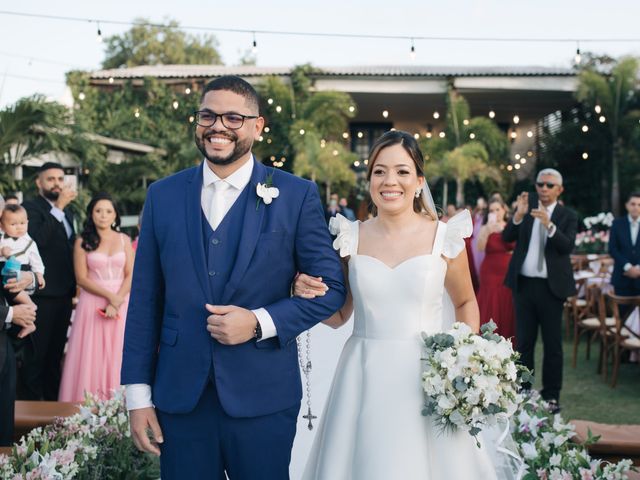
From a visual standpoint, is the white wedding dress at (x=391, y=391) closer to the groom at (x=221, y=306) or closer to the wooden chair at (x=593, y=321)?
the groom at (x=221, y=306)

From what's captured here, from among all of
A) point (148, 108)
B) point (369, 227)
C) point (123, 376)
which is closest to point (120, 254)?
point (369, 227)

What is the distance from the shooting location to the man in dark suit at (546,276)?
6.22 m

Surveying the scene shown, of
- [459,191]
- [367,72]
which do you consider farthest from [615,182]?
[367,72]

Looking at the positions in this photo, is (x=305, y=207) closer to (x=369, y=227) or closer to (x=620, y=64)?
(x=369, y=227)

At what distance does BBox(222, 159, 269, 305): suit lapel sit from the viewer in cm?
229

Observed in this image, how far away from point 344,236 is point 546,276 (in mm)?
3665

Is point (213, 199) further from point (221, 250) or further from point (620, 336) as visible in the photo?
point (620, 336)

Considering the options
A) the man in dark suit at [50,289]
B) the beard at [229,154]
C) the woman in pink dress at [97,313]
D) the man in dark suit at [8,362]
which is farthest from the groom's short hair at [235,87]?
the man in dark suit at [50,289]

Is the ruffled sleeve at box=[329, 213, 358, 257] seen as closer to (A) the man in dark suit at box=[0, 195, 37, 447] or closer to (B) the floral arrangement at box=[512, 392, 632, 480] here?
(B) the floral arrangement at box=[512, 392, 632, 480]

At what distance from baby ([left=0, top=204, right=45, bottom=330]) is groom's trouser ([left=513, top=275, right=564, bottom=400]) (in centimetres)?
423

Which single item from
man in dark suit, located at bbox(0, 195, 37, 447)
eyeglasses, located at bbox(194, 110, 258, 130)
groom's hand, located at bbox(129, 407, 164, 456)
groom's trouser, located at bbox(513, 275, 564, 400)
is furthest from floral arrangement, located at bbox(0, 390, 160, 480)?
groom's trouser, located at bbox(513, 275, 564, 400)

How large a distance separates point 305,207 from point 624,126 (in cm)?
2162

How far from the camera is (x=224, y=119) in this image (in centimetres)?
232

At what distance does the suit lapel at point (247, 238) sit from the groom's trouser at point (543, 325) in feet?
14.8
